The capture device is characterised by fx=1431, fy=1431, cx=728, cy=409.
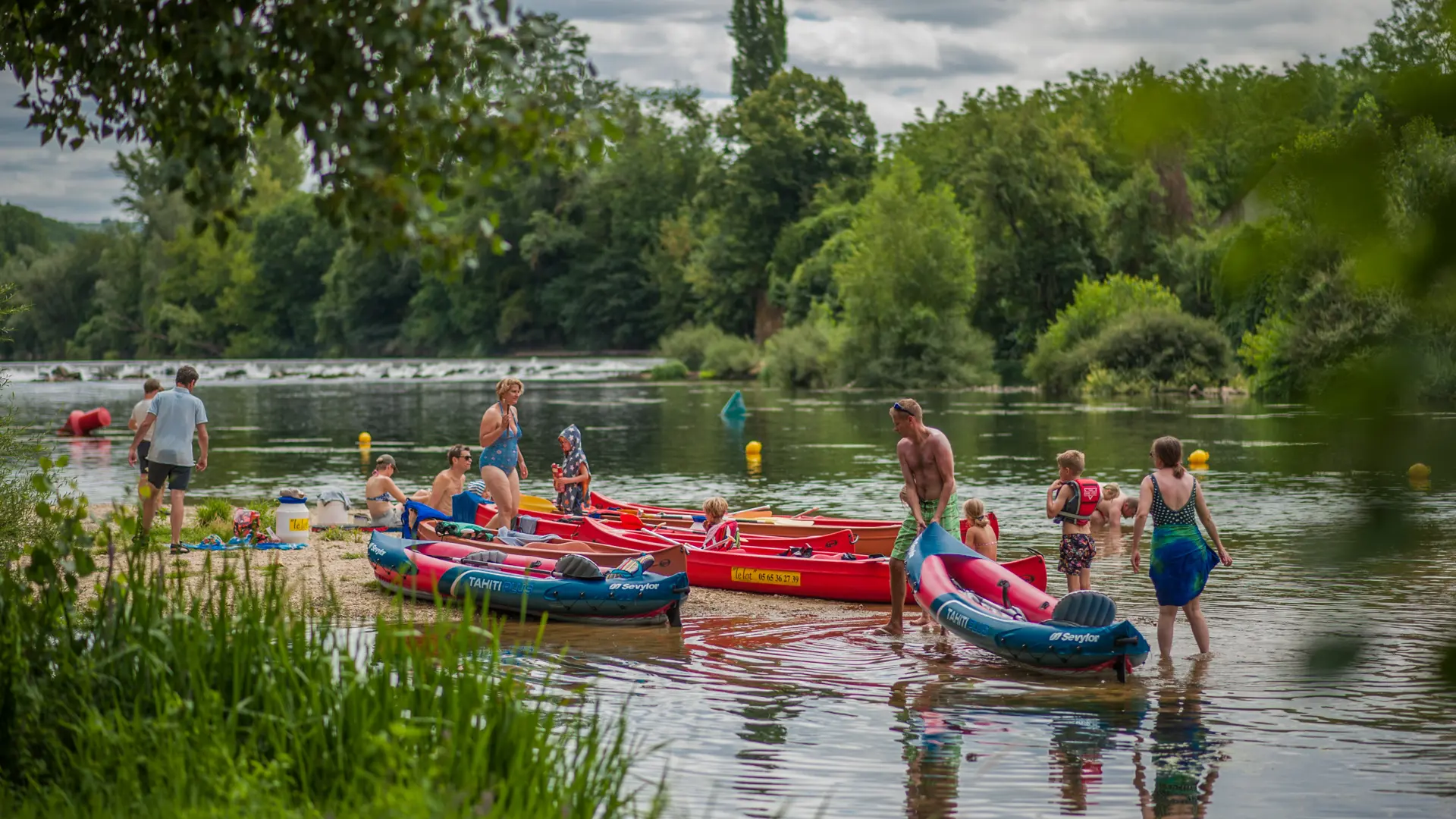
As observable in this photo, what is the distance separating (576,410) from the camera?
4706 cm

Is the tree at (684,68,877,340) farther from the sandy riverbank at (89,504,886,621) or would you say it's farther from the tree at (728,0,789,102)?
the sandy riverbank at (89,504,886,621)

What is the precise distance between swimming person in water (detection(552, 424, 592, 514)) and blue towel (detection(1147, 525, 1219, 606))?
7.03 m

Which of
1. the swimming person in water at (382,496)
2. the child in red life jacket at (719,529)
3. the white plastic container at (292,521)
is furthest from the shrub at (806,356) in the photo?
the child in red life jacket at (719,529)

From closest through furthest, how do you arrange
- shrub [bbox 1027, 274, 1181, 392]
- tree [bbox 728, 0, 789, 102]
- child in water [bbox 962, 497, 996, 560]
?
child in water [bbox 962, 497, 996, 560], shrub [bbox 1027, 274, 1181, 392], tree [bbox 728, 0, 789, 102]

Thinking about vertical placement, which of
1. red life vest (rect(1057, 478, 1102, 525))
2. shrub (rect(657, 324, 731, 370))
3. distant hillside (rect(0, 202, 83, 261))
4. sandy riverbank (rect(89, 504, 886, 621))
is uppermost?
distant hillside (rect(0, 202, 83, 261))

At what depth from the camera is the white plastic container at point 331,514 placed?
17.5 metres

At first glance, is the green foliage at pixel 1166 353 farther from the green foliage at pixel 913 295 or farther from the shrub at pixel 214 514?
the shrub at pixel 214 514

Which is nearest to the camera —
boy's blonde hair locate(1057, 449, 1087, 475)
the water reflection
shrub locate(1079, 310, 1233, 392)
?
the water reflection

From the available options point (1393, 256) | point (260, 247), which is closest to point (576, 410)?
point (1393, 256)

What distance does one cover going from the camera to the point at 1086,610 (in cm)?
988

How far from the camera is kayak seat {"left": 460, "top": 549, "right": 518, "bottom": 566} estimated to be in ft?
40.8

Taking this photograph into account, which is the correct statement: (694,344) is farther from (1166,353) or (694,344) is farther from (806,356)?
(1166,353)

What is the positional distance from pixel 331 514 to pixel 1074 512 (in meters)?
9.67

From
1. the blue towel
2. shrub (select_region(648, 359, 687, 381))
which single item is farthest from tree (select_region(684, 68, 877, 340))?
the blue towel
